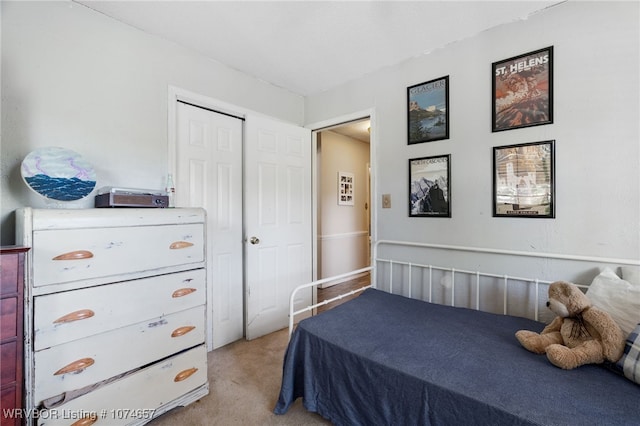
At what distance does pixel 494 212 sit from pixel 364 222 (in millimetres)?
3307

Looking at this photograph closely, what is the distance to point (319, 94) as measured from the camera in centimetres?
308

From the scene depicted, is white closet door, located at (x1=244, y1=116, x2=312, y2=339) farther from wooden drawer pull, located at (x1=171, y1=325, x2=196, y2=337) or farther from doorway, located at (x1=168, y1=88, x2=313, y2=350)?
wooden drawer pull, located at (x1=171, y1=325, x2=196, y2=337)

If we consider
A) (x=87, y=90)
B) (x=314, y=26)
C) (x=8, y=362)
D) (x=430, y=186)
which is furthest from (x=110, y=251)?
(x=430, y=186)

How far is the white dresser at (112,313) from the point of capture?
1.23 metres

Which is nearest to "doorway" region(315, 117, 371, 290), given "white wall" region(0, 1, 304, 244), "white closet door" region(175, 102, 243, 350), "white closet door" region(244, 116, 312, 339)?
"white closet door" region(244, 116, 312, 339)

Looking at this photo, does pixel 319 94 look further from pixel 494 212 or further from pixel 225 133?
pixel 494 212

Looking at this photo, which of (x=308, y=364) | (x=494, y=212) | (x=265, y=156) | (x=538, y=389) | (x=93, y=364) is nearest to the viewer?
(x=538, y=389)

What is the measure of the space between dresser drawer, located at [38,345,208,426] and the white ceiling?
2.14 meters

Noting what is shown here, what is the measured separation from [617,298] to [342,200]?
3.56m

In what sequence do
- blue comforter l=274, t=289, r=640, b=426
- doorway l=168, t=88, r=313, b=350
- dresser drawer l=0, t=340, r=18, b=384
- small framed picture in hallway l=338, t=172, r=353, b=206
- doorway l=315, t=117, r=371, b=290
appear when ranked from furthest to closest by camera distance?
1. small framed picture in hallway l=338, t=172, r=353, b=206
2. doorway l=315, t=117, r=371, b=290
3. doorway l=168, t=88, r=313, b=350
4. dresser drawer l=0, t=340, r=18, b=384
5. blue comforter l=274, t=289, r=640, b=426

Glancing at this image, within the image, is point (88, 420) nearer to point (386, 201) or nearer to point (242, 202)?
point (242, 202)

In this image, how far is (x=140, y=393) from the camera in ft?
4.92

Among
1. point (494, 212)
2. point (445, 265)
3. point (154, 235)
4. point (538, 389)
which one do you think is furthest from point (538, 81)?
point (154, 235)

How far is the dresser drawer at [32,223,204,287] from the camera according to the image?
1244mm
